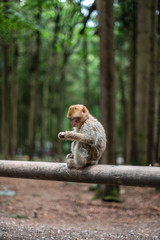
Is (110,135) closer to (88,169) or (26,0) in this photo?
(88,169)

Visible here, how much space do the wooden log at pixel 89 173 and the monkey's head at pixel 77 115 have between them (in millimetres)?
892

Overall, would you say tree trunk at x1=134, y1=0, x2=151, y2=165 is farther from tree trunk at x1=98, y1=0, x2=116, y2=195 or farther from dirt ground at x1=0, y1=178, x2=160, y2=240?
tree trunk at x1=98, y1=0, x2=116, y2=195

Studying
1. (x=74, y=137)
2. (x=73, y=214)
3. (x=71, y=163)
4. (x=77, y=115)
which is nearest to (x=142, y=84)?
(x=73, y=214)

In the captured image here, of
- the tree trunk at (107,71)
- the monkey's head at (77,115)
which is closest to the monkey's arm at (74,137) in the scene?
the monkey's head at (77,115)

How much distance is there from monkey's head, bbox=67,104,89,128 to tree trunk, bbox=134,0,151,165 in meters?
5.95

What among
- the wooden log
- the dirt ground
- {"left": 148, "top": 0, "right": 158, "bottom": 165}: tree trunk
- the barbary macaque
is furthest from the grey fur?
{"left": 148, "top": 0, "right": 158, "bottom": 165}: tree trunk

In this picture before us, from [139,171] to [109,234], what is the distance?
7.52 ft

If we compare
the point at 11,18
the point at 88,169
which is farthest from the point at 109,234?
the point at 11,18

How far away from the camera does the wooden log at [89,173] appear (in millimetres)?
4445

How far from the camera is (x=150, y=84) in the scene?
451 inches

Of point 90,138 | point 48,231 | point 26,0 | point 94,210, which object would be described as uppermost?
point 26,0

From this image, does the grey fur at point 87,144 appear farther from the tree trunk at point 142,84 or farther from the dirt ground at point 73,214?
the tree trunk at point 142,84

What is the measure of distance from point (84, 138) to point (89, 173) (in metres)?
0.69

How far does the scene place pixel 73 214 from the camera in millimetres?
8547
